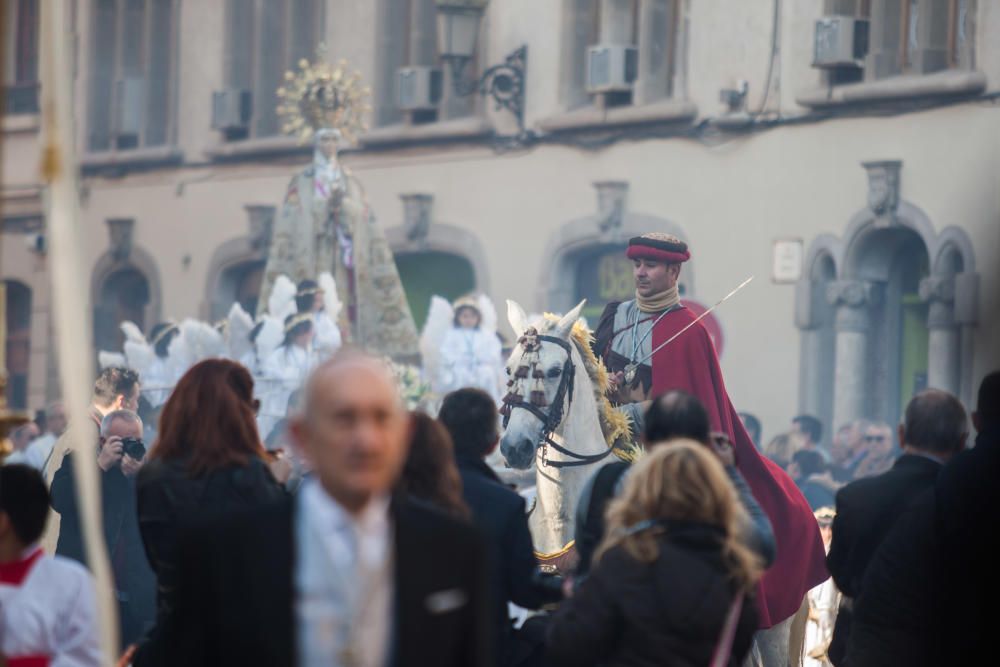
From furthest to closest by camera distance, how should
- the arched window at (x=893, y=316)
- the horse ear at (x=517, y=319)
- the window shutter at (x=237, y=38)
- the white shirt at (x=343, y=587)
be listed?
1. the window shutter at (x=237, y=38)
2. the arched window at (x=893, y=316)
3. the horse ear at (x=517, y=319)
4. the white shirt at (x=343, y=587)

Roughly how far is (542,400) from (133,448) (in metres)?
1.82

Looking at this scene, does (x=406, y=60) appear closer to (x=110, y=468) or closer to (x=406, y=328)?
(x=406, y=328)

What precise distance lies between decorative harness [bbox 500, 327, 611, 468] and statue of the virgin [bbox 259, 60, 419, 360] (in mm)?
7669

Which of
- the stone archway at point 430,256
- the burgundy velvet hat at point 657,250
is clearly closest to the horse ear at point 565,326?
the burgundy velvet hat at point 657,250

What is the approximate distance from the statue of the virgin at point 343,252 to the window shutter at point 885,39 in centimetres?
502

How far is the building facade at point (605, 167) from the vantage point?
61.5 feet

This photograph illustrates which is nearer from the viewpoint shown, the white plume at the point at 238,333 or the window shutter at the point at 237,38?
the white plume at the point at 238,333

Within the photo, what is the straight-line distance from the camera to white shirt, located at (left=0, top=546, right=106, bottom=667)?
4.83 metres

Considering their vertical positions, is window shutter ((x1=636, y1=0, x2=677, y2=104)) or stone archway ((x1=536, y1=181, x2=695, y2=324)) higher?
window shutter ((x1=636, y1=0, x2=677, y2=104))

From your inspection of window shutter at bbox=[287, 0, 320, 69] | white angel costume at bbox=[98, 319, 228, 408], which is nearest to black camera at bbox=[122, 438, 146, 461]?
white angel costume at bbox=[98, 319, 228, 408]

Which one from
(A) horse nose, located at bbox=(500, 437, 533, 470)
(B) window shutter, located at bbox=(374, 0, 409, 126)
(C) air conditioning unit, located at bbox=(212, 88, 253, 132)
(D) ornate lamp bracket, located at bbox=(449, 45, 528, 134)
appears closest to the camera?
(A) horse nose, located at bbox=(500, 437, 533, 470)

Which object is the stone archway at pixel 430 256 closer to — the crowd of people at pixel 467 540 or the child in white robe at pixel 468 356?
the child in white robe at pixel 468 356

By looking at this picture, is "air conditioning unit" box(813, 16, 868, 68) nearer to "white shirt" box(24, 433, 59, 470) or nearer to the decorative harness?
"white shirt" box(24, 433, 59, 470)

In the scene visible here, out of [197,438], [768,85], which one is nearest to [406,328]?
[768,85]
